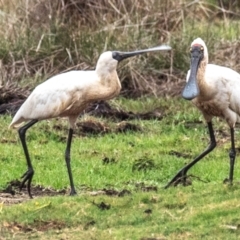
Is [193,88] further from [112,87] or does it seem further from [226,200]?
[226,200]

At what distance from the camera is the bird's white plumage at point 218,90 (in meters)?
9.01

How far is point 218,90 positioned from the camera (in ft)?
29.7

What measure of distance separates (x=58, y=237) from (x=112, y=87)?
224 cm

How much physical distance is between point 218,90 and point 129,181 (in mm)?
1567

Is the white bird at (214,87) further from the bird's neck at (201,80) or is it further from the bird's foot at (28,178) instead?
the bird's foot at (28,178)

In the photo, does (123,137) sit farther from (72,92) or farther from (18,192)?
(72,92)

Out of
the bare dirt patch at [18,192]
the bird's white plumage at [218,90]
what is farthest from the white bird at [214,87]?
the bare dirt patch at [18,192]

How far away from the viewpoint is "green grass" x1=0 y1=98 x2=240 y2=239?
7125mm

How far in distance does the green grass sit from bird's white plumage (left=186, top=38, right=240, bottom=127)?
0.72m

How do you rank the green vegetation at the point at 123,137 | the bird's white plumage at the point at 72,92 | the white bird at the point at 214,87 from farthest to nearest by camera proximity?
the white bird at the point at 214,87, the bird's white plumage at the point at 72,92, the green vegetation at the point at 123,137

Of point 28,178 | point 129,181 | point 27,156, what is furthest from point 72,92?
point 129,181

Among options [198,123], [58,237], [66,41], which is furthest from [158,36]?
[58,237]

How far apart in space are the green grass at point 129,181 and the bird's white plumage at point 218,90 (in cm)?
72

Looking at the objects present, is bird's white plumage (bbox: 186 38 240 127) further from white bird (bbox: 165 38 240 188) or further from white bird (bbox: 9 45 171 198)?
white bird (bbox: 9 45 171 198)
